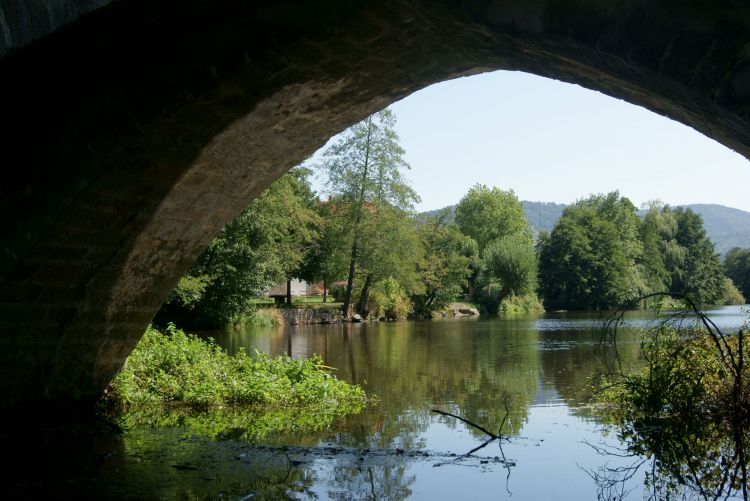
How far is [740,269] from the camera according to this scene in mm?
74188

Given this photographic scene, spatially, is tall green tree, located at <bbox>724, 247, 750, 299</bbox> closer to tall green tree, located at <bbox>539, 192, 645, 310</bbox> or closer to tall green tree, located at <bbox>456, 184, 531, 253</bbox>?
tall green tree, located at <bbox>539, 192, 645, 310</bbox>

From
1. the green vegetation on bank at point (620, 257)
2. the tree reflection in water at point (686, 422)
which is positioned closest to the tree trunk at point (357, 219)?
the green vegetation on bank at point (620, 257)

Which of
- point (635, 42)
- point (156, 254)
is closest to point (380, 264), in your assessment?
point (156, 254)

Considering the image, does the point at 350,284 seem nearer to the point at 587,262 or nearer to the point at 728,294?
the point at 587,262

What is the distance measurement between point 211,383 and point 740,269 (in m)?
77.3

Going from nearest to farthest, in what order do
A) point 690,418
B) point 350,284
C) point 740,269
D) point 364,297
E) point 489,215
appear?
point 690,418, point 350,284, point 364,297, point 489,215, point 740,269

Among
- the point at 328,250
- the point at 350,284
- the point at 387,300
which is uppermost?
the point at 328,250

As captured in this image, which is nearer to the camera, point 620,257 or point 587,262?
point 587,262

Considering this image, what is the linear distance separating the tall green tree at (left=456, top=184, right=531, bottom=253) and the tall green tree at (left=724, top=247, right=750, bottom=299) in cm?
2543

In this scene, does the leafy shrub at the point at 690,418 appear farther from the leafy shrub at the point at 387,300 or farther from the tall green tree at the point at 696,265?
the tall green tree at the point at 696,265

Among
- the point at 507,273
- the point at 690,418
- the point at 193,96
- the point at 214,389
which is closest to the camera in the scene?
the point at 193,96

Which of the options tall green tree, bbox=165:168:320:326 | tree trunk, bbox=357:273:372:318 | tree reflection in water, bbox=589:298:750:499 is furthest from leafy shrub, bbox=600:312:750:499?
tree trunk, bbox=357:273:372:318

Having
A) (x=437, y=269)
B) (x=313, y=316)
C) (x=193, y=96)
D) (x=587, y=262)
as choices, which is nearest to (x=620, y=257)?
(x=587, y=262)

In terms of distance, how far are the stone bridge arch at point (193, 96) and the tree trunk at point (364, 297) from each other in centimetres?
2924
